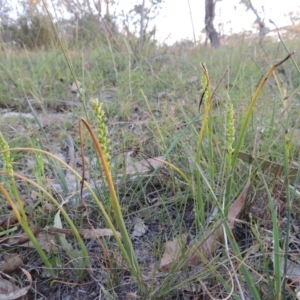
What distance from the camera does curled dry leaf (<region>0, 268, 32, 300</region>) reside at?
0.76 m

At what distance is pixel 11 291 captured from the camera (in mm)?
778

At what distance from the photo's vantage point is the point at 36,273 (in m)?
0.83

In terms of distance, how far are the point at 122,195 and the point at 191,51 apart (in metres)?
2.38

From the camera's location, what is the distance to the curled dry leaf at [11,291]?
2.49 ft

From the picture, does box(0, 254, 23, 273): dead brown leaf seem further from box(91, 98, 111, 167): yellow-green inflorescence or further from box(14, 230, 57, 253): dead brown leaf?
box(91, 98, 111, 167): yellow-green inflorescence

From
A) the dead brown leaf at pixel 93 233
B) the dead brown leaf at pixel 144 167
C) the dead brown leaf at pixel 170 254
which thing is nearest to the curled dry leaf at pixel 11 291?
the dead brown leaf at pixel 93 233

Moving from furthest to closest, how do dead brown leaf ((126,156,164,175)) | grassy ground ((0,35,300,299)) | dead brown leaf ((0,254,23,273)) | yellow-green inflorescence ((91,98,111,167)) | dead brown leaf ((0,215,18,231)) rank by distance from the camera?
dead brown leaf ((126,156,164,175)) < dead brown leaf ((0,215,18,231)) < dead brown leaf ((0,254,23,273)) < grassy ground ((0,35,300,299)) < yellow-green inflorescence ((91,98,111,167))

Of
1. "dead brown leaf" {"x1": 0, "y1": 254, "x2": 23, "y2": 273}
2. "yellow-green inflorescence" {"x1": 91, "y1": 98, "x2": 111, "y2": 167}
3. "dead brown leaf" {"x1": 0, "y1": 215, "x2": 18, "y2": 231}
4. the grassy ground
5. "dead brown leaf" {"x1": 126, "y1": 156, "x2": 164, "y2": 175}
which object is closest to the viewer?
"yellow-green inflorescence" {"x1": 91, "y1": 98, "x2": 111, "y2": 167}

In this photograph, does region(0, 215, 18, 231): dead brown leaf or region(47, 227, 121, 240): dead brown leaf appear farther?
region(0, 215, 18, 231): dead brown leaf

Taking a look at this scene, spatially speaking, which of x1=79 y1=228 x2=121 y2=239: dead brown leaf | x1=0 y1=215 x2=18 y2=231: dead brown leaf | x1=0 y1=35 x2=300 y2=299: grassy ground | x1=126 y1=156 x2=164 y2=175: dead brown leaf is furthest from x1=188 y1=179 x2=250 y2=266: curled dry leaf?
x1=0 y1=215 x2=18 y2=231: dead brown leaf

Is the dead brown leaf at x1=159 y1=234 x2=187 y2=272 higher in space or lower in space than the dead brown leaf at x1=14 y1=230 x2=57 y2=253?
lower

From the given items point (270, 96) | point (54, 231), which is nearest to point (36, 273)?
point (54, 231)

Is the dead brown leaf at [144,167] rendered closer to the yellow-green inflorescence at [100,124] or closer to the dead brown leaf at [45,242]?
the dead brown leaf at [45,242]

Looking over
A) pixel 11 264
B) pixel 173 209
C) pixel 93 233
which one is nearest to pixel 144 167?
pixel 173 209
